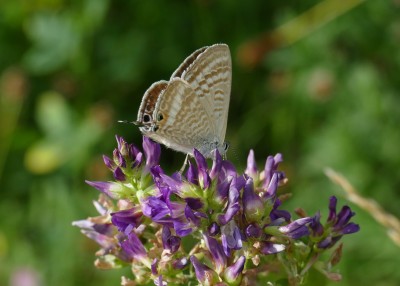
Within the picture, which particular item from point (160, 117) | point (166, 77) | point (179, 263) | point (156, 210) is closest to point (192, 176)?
point (156, 210)

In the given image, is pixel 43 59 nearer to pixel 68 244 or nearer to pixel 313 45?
pixel 68 244

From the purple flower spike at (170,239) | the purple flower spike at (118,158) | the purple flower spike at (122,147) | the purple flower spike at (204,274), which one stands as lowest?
the purple flower spike at (204,274)

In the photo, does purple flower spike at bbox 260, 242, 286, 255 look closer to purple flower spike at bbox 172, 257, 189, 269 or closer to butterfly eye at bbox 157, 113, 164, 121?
purple flower spike at bbox 172, 257, 189, 269

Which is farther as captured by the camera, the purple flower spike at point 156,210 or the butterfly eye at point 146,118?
the butterfly eye at point 146,118

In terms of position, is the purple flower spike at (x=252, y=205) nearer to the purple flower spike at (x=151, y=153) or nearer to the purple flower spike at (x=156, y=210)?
the purple flower spike at (x=156, y=210)

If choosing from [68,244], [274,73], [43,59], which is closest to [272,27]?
[274,73]

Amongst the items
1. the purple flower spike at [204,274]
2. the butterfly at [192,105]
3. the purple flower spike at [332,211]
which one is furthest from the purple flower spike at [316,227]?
the butterfly at [192,105]

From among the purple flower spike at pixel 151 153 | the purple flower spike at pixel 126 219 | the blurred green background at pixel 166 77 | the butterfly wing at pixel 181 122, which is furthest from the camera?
the blurred green background at pixel 166 77

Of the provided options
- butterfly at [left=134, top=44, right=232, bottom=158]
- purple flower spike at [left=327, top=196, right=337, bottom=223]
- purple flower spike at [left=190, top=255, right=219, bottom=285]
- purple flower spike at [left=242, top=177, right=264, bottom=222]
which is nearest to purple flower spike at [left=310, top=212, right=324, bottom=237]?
purple flower spike at [left=327, top=196, right=337, bottom=223]

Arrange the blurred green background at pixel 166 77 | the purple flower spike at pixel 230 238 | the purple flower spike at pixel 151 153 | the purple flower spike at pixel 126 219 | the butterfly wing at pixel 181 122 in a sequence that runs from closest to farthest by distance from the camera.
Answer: the purple flower spike at pixel 230 238 < the purple flower spike at pixel 126 219 < the purple flower spike at pixel 151 153 < the butterfly wing at pixel 181 122 < the blurred green background at pixel 166 77
